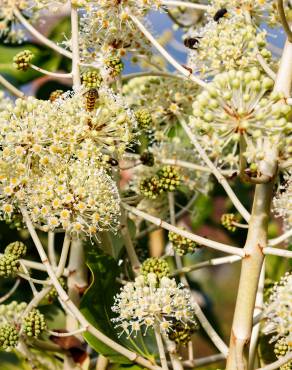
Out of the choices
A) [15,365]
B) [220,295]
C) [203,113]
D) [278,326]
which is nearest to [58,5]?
[203,113]

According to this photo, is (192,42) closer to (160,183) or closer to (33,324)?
(160,183)

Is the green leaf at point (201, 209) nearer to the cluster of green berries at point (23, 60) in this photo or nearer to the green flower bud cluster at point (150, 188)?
the green flower bud cluster at point (150, 188)

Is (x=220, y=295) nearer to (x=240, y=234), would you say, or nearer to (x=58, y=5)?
(x=240, y=234)

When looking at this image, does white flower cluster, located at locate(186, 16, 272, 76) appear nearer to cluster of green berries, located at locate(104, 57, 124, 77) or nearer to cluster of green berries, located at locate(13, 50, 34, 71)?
cluster of green berries, located at locate(104, 57, 124, 77)

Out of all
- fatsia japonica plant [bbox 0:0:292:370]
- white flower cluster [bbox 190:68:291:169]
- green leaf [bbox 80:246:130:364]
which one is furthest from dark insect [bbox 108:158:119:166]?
white flower cluster [bbox 190:68:291:169]

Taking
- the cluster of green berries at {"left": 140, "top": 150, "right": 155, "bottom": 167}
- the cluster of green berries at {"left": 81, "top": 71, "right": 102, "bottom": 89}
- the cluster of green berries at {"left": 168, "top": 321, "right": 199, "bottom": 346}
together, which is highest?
the cluster of green berries at {"left": 81, "top": 71, "right": 102, "bottom": 89}

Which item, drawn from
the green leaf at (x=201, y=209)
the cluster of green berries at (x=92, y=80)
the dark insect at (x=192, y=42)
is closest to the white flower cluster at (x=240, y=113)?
the cluster of green berries at (x=92, y=80)
